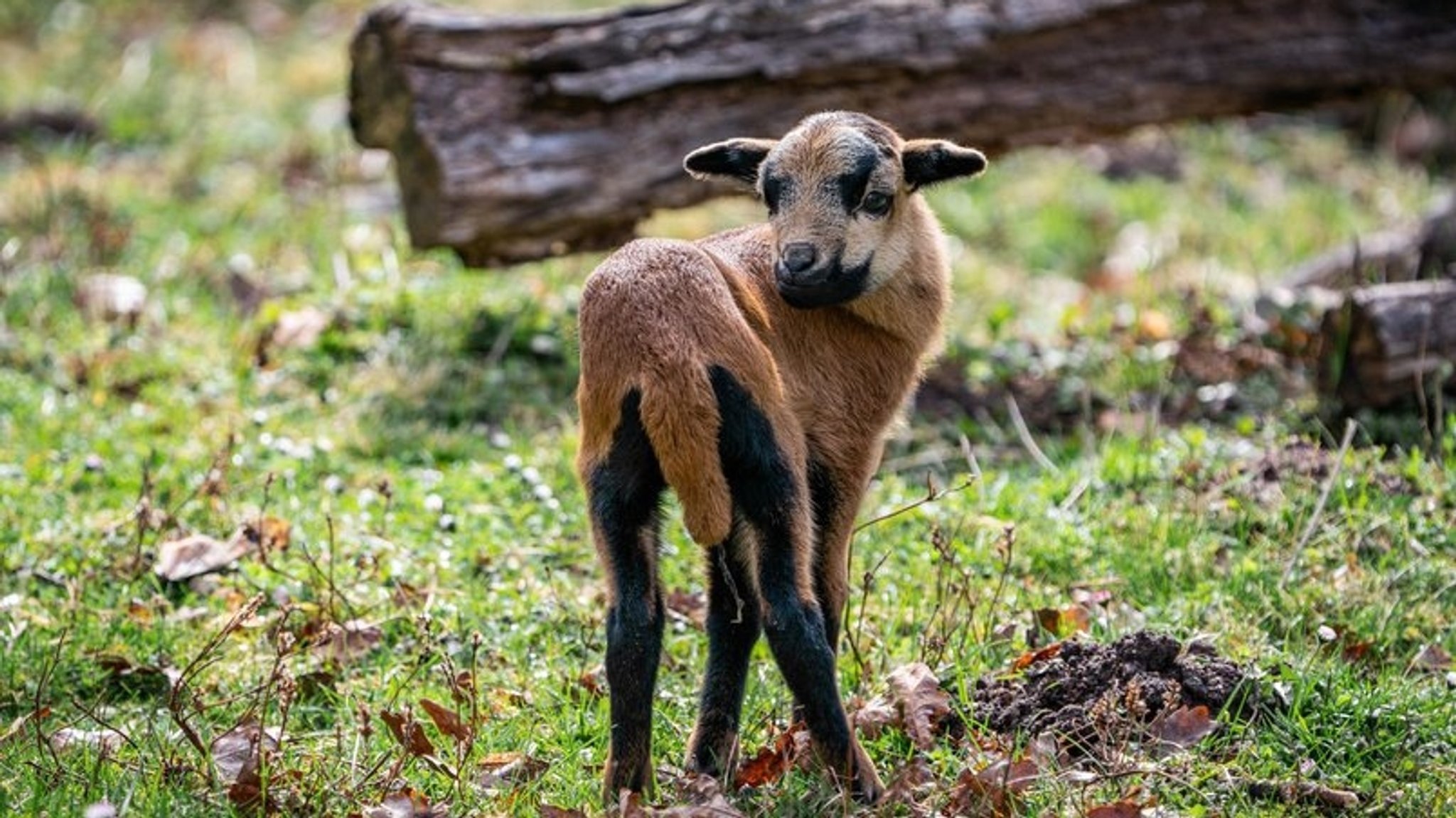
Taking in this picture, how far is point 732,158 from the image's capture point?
5.48m

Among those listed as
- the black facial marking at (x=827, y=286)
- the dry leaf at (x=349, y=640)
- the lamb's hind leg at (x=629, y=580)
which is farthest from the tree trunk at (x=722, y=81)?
the lamb's hind leg at (x=629, y=580)

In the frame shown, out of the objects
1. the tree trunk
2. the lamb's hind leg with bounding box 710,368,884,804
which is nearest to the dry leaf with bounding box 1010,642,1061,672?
the lamb's hind leg with bounding box 710,368,884,804

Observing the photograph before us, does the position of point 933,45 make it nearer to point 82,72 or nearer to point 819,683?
point 819,683

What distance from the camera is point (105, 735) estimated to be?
498cm

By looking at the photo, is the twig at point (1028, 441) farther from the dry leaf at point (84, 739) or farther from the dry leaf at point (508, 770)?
the dry leaf at point (84, 739)

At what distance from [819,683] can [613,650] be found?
53cm

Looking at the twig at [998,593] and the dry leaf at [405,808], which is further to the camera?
the twig at [998,593]

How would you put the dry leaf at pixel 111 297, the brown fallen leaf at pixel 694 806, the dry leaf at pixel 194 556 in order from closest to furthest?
the brown fallen leaf at pixel 694 806
the dry leaf at pixel 194 556
the dry leaf at pixel 111 297

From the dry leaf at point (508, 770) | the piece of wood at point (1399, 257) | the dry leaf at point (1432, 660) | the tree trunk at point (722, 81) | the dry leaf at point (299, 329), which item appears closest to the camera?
the dry leaf at point (508, 770)

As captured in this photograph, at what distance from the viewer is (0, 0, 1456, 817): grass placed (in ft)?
16.5

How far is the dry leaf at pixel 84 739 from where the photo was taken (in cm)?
502

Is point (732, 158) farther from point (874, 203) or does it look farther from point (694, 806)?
point (694, 806)

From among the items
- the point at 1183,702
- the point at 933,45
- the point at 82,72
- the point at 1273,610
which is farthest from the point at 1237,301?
the point at 82,72

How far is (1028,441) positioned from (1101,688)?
237 cm
